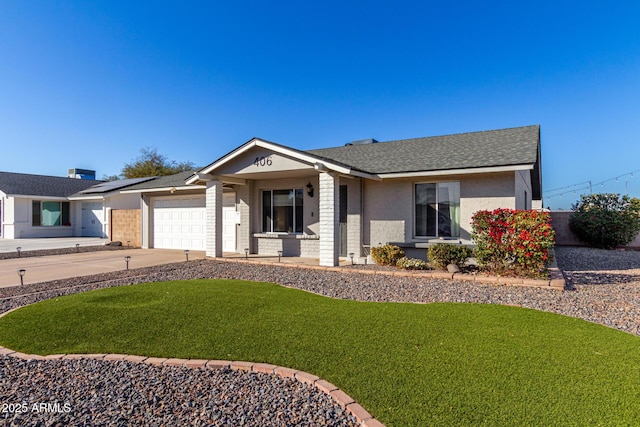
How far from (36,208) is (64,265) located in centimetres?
1841

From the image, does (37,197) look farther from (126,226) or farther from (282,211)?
(282,211)

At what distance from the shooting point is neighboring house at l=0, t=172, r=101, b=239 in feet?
80.2

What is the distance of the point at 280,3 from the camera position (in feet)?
47.2

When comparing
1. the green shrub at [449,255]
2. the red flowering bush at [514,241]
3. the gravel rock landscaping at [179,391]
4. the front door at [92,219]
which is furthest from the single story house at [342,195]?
the front door at [92,219]

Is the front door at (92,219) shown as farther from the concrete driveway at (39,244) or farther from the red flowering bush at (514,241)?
the red flowering bush at (514,241)

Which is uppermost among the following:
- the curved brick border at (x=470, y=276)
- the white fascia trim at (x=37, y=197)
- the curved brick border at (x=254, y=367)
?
the white fascia trim at (x=37, y=197)

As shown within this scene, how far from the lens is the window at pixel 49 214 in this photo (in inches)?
1009

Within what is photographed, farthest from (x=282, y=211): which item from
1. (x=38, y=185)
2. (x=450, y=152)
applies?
(x=38, y=185)

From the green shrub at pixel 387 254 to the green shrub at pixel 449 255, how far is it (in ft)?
4.36

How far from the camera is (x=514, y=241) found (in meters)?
8.27

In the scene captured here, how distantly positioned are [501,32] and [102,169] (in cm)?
5503

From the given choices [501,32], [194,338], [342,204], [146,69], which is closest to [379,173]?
[342,204]

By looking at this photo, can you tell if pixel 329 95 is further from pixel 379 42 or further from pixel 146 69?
pixel 146 69

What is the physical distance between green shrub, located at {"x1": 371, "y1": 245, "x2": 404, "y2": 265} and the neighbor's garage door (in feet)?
28.2
